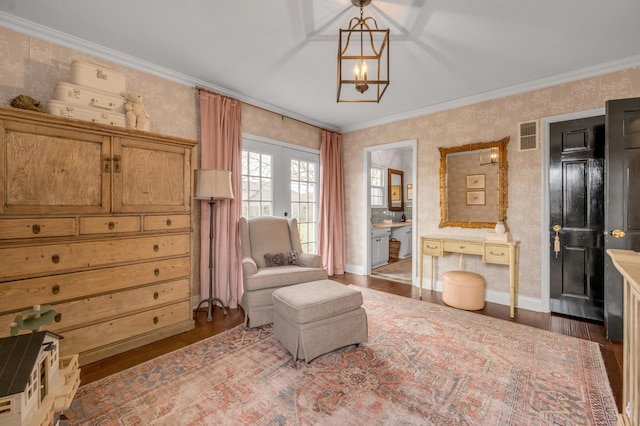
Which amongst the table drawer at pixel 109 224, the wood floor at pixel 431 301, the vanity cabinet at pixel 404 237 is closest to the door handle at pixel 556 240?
the wood floor at pixel 431 301

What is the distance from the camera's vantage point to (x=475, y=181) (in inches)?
149

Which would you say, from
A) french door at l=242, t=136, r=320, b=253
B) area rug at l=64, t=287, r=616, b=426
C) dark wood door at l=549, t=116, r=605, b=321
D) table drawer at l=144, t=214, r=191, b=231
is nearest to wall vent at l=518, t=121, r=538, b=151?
dark wood door at l=549, t=116, r=605, b=321

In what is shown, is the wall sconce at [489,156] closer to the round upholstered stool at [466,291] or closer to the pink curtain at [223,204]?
the round upholstered stool at [466,291]

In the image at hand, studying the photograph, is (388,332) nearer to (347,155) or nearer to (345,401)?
(345,401)

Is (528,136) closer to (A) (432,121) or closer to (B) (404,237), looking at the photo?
(A) (432,121)

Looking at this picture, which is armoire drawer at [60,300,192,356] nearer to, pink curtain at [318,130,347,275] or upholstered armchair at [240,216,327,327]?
upholstered armchair at [240,216,327,327]

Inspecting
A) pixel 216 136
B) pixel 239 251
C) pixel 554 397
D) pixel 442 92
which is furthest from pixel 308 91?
pixel 554 397

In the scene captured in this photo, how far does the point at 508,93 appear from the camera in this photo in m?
3.45

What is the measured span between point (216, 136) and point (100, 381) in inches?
101

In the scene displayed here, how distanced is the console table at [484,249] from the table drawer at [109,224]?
3.32 meters

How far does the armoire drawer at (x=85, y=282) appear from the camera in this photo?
6.04 feet

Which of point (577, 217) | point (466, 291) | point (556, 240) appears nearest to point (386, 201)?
point (466, 291)

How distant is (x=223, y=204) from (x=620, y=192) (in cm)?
401

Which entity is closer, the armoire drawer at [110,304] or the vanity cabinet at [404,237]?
the armoire drawer at [110,304]
